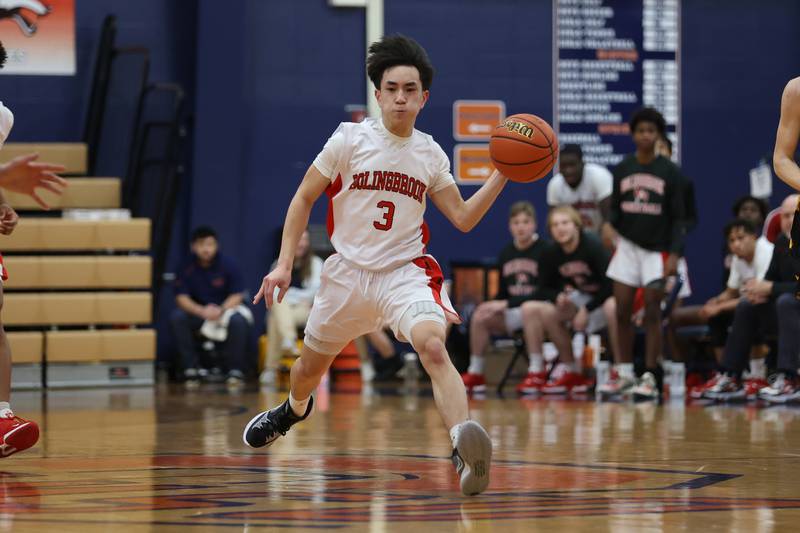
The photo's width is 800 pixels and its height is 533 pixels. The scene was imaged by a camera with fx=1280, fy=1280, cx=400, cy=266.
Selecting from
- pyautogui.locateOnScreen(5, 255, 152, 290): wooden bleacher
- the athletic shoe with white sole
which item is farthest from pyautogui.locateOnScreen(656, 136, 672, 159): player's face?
the athletic shoe with white sole

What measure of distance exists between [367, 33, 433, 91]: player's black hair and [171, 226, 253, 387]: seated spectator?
6.12 m

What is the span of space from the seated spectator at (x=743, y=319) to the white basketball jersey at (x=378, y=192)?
405 centimetres

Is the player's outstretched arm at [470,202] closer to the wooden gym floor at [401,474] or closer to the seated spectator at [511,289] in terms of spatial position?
the wooden gym floor at [401,474]

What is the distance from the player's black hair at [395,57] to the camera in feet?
13.4

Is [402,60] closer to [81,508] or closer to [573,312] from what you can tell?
[81,508]

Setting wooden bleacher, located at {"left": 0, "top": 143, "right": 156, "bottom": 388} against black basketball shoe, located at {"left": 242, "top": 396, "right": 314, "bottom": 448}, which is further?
wooden bleacher, located at {"left": 0, "top": 143, "right": 156, "bottom": 388}

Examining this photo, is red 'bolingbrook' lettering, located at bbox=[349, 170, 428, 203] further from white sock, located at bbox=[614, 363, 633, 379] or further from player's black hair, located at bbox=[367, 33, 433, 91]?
white sock, located at bbox=[614, 363, 633, 379]

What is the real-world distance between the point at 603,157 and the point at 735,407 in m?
4.60

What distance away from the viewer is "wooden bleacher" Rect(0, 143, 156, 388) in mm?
9594

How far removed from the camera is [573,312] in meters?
8.62

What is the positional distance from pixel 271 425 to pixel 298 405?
0.15 metres

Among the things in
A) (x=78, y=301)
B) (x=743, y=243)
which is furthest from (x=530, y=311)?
(x=78, y=301)

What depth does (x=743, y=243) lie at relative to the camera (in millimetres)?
8141

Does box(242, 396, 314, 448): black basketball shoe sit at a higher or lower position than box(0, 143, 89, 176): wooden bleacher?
lower
